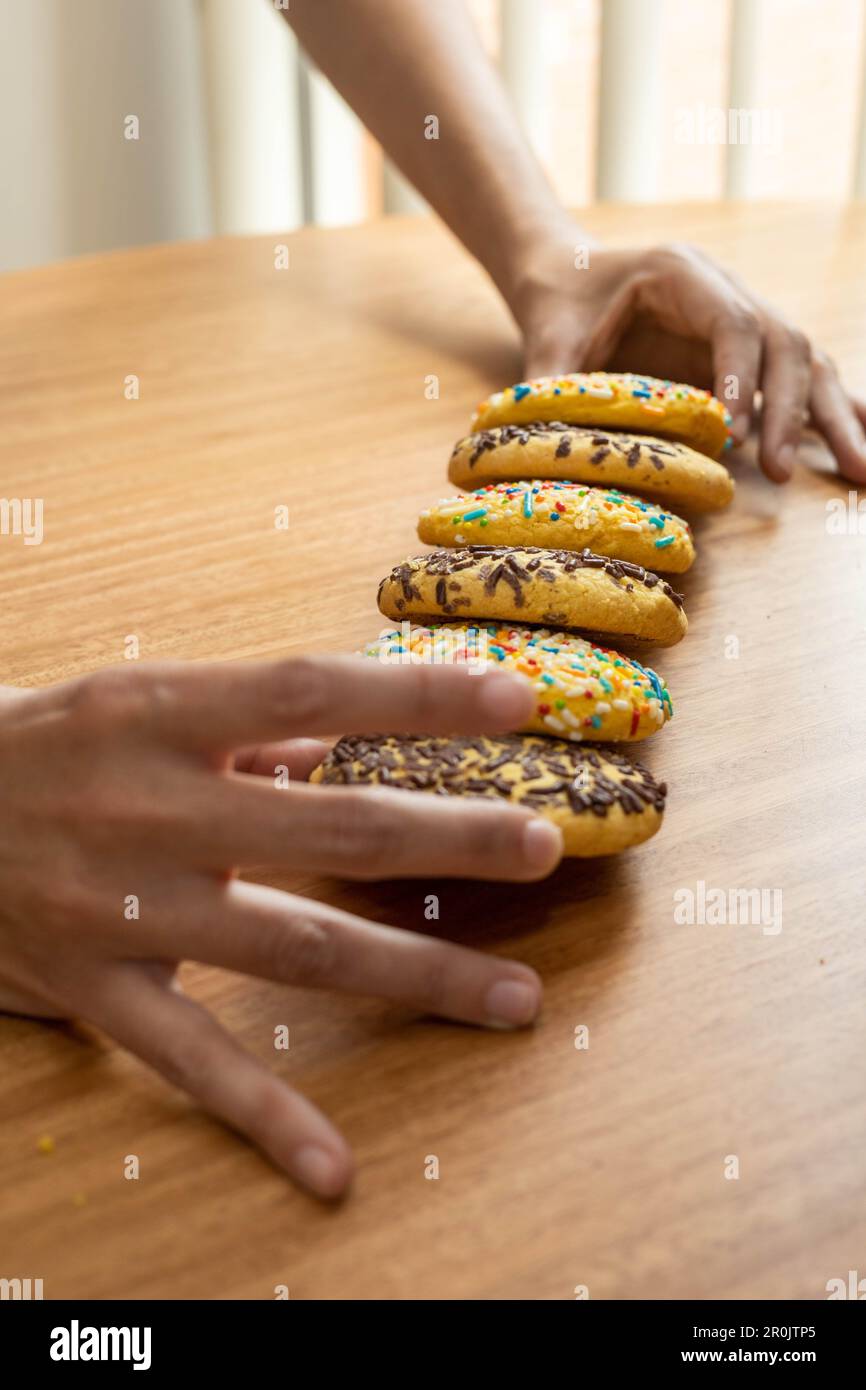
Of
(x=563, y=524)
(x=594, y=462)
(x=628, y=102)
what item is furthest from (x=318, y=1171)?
(x=628, y=102)

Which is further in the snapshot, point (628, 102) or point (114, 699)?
point (628, 102)

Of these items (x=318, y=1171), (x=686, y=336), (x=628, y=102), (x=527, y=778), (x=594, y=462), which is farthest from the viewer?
(x=628, y=102)

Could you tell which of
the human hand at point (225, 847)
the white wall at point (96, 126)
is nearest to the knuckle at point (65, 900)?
the human hand at point (225, 847)

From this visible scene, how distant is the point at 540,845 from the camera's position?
0.61 metres

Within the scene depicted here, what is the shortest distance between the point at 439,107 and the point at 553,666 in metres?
1.07

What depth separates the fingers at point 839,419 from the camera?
127 cm

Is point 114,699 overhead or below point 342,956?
overhead

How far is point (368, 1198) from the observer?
537mm

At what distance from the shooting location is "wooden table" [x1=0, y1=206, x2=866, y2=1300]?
52cm

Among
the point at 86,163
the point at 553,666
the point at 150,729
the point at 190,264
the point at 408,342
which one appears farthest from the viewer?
the point at 86,163

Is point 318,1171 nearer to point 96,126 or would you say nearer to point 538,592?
point 538,592

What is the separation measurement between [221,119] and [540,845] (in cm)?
257
